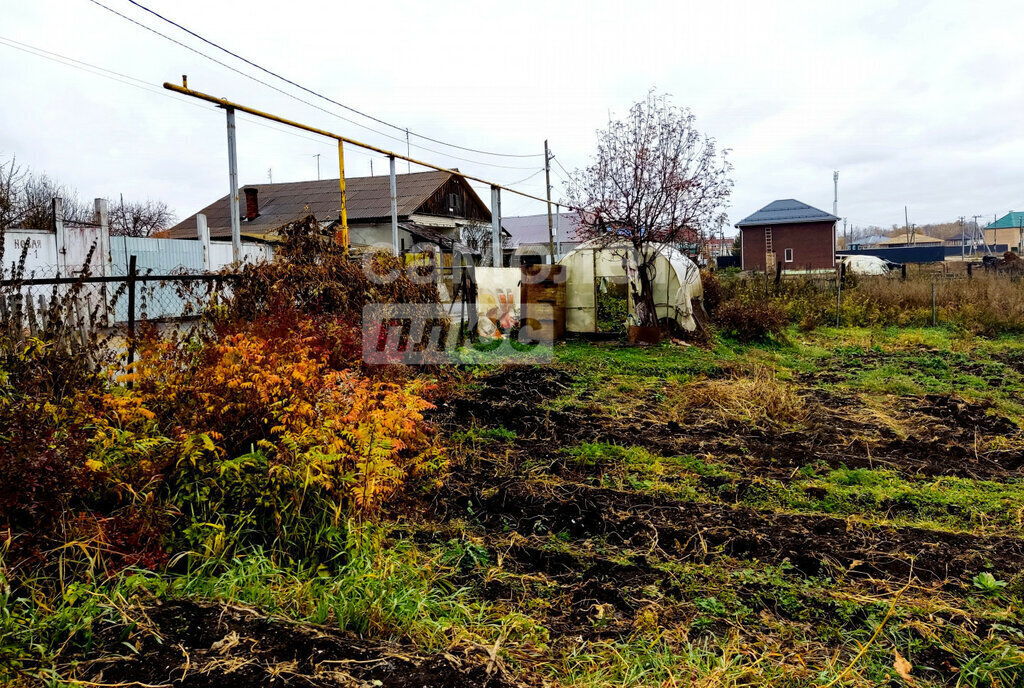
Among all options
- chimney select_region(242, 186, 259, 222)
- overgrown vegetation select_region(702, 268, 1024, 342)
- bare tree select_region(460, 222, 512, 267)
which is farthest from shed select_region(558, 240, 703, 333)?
chimney select_region(242, 186, 259, 222)

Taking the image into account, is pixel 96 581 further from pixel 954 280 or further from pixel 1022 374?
pixel 954 280

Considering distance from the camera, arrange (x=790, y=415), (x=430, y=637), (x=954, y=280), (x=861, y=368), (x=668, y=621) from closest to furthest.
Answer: (x=430, y=637) → (x=668, y=621) → (x=790, y=415) → (x=861, y=368) → (x=954, y=280)

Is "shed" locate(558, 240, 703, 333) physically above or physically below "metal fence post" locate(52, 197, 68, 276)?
below

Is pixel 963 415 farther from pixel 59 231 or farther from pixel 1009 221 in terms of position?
pixel 1009 221

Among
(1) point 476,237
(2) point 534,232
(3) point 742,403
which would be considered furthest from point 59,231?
(2) point 534,232

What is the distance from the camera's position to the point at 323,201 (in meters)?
33.7

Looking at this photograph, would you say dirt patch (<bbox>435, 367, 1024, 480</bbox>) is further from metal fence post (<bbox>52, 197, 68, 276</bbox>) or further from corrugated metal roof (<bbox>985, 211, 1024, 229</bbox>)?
corrugated metal roof (<bbox>985, 211, 1024, 229</bbox>)

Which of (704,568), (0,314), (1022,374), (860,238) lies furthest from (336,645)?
(860,238)

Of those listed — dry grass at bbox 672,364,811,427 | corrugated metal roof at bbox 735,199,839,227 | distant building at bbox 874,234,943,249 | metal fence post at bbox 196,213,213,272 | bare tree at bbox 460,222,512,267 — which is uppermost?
distant building at bbox 874,234,943,249

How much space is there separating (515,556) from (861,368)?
868 cm

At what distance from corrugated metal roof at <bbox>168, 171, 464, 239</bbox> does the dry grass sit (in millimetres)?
24000

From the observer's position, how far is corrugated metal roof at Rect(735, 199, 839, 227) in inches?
1625

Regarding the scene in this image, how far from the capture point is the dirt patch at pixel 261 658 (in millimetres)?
2406

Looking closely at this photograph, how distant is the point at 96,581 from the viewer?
9.98ft
